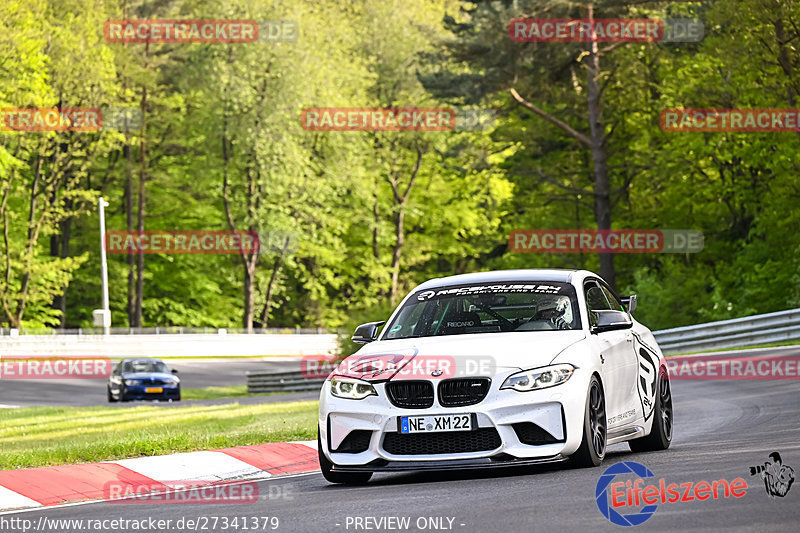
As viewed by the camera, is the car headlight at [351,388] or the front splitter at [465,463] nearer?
the front splitter at [465,463]

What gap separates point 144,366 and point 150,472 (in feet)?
79.5

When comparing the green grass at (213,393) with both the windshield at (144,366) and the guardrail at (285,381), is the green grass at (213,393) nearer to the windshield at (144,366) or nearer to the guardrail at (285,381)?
the guardrail at (285,381)

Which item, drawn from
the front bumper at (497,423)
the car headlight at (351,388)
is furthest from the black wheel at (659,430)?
the car headlight at (351,388)

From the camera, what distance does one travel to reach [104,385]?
135 feet

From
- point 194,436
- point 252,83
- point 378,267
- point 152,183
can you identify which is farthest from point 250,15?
point 194,436

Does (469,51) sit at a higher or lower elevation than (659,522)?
higher

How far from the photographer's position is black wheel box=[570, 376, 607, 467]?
9891 mm

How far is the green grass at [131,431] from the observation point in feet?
42.5

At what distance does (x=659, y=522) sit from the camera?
7.18 metres

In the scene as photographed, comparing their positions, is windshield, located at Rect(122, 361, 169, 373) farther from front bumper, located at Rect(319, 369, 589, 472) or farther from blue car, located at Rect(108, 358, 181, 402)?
front bumper, located at Rect(319, 369, 589, 472)

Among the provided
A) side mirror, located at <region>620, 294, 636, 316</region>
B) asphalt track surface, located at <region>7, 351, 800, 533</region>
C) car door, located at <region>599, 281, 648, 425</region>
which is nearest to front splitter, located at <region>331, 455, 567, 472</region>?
asphalt track surface, located at <region>7, 351, 800, 533</region>

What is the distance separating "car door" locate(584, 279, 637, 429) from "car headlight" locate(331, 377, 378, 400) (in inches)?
79.0

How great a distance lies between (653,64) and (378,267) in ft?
90.9

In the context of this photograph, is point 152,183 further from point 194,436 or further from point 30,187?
point 194,436
